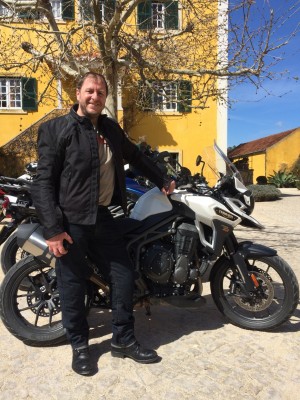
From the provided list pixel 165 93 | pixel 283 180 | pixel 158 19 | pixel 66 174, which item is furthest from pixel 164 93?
pixel 283 180

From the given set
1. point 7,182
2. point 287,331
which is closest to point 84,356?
point 287,331

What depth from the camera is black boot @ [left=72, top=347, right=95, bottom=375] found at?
273 centimetres

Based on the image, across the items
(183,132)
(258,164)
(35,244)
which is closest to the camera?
(35,244)

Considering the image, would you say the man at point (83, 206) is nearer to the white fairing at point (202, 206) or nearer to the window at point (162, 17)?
the white fairing at point (202, 206)

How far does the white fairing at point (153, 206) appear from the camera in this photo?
3.22 meters

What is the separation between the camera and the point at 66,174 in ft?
8.66

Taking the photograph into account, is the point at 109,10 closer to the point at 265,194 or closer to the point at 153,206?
the point at 153,206

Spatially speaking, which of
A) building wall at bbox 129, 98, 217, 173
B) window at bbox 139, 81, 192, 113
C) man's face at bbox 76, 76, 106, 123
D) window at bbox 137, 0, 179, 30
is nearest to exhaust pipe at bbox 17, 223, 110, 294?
man's face at bbox 76, 76, 106, 123

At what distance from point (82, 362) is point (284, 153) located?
32.7 metres

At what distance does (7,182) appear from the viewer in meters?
4.81

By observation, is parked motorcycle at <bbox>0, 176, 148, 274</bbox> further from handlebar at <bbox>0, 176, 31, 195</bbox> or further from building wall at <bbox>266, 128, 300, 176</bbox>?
building wall at <bbox>266, 128, 300, 176</bbox>

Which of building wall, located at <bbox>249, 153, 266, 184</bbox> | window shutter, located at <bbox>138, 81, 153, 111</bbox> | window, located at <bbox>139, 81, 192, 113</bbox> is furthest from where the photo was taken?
building wall, located at <bbox>249, 153, 266, 184</bbox>

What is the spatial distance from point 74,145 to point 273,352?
211 cm

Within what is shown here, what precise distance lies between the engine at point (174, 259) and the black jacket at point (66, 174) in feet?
2.19
